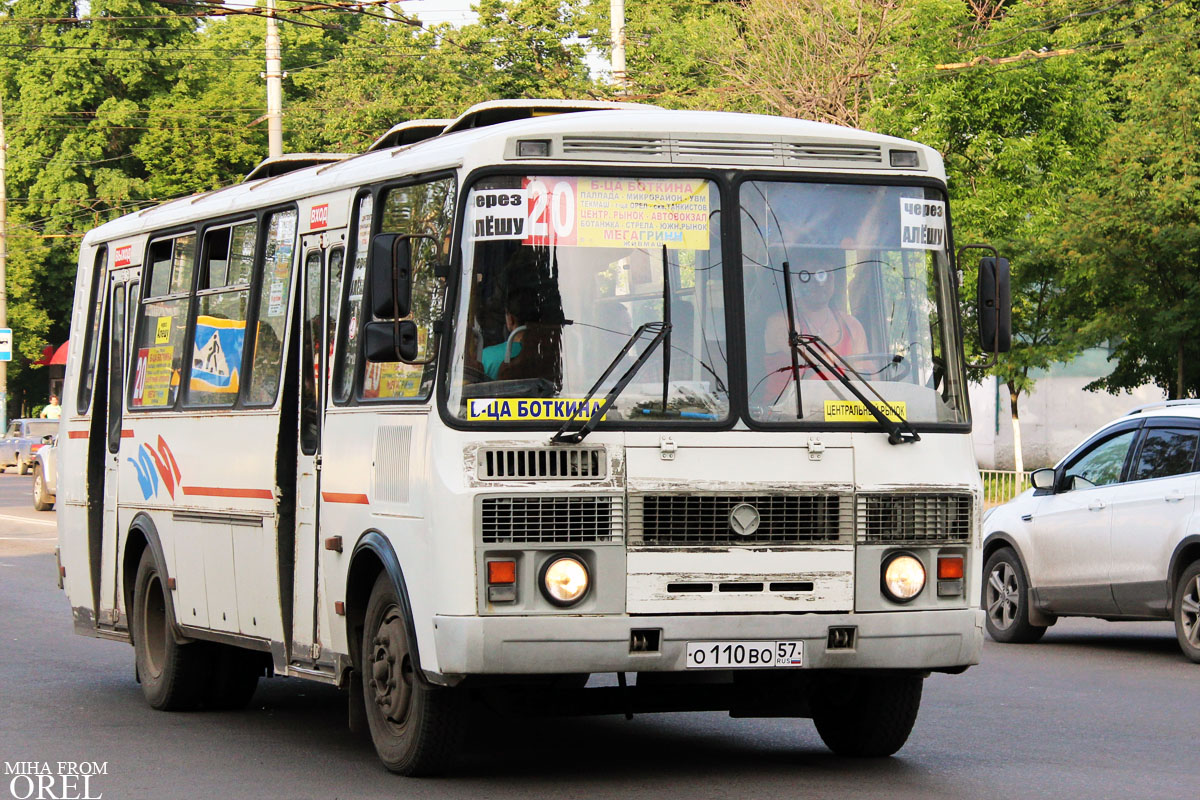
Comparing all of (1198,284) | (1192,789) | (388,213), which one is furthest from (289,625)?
(1198,284)

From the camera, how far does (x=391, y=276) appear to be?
27.7 ft

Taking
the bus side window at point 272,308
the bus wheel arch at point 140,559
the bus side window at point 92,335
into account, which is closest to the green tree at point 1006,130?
the bus side window at point 92,335

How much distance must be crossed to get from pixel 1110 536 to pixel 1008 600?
59.1 inches

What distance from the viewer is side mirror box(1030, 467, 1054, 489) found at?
51.9 ft

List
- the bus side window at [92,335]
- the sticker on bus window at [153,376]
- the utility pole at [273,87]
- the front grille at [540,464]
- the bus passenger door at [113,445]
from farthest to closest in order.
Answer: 1. the utility pole at [273,87]
2. the bus side window at [92,335]
3. the bus passenger door at [113,445]
4. the sticker on bus window at [153,376]
5. the front grille at [540,464]

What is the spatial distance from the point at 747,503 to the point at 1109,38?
31.2 m

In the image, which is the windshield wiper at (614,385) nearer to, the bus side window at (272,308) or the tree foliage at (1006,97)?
the bus side window at (272,308)

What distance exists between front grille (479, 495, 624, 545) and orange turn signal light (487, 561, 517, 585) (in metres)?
0.09

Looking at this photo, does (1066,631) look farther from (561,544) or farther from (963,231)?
(963,231)

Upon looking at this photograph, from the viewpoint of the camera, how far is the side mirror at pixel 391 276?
839 centimetres

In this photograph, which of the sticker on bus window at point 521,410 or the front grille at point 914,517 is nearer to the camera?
the sticker on bus window at point 521,410

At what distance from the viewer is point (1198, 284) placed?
2811 centimetres

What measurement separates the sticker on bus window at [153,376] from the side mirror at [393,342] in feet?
12.6

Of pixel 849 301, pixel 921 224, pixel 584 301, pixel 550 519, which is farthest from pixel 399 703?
pixel 921 224
